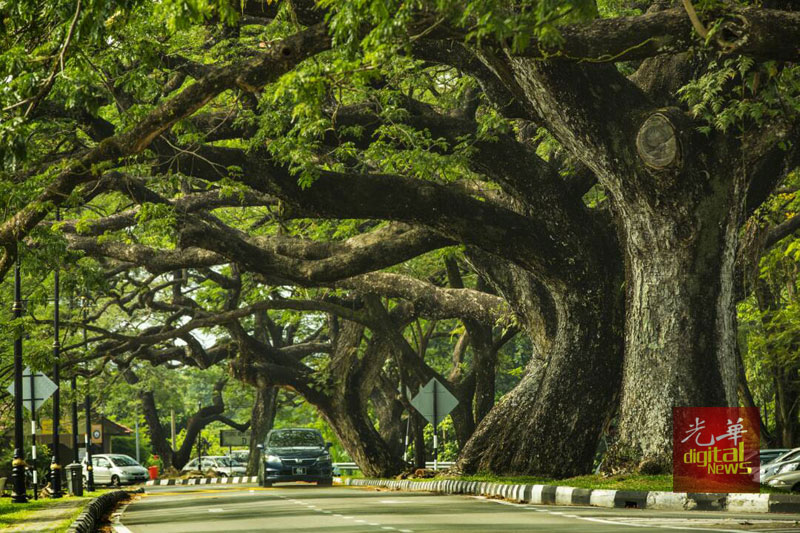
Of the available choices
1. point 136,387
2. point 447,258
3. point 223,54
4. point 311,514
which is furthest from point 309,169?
point 136,387

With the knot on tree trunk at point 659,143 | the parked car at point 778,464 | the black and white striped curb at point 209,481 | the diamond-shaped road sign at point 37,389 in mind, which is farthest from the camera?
the black and white striped curb at point 209,481

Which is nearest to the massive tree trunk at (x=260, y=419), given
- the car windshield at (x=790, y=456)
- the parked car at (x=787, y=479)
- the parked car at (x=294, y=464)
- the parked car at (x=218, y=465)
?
the parked car at (x=294, y=464)

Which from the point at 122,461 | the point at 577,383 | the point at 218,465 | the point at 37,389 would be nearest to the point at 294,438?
the point at 37,389

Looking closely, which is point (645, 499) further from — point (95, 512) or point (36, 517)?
point (36, 517)

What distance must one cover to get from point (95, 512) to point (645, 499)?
27.9 ft

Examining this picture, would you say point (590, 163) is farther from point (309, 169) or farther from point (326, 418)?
point (326, 418)

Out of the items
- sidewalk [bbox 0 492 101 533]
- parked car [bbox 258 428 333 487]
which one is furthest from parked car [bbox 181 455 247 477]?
sidewalk [bbox 0 492 101 533]

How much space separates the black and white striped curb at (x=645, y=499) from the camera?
14.0 metres

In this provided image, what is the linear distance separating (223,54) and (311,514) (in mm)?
9149

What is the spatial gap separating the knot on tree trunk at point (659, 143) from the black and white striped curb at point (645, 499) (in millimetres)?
4934

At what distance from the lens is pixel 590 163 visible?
18.0 m

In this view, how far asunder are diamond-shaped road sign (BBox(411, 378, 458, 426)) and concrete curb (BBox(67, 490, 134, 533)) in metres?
6.84

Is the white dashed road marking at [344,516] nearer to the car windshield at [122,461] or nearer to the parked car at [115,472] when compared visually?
the parked car at [115,472]

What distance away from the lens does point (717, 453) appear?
1412 centimetres
